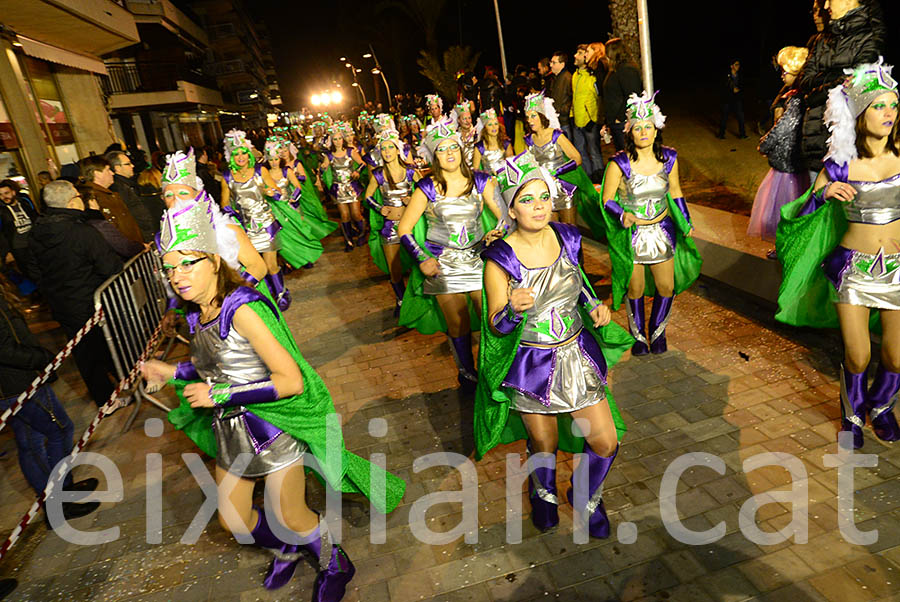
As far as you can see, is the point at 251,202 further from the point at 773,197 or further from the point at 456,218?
the point at 773,197

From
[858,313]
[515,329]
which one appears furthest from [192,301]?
[858,313]

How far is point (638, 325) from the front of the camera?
5.73 meters

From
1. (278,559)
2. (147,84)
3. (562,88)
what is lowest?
(278,559)

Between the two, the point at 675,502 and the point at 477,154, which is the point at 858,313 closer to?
the point at 675,502

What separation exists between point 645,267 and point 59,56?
16313 mm

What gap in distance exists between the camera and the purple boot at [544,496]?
352 centimetres

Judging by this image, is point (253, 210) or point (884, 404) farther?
point (253, 210)

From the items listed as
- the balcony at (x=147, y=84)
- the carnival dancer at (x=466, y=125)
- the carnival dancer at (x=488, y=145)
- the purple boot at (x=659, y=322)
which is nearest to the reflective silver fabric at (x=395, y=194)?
the carnival dancer at (x=488, y=145)

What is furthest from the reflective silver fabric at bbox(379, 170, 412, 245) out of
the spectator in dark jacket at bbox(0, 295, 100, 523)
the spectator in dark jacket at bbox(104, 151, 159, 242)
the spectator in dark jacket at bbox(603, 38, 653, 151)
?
the spectator in dark jacket at bbox(0, 295, 100, 523)

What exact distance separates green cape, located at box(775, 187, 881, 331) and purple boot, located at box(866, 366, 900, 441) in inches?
23.5

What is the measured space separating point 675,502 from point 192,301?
3.04m

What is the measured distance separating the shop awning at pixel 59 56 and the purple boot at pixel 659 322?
14.5m

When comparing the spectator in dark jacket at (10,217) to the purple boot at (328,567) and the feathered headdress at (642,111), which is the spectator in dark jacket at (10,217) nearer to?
the purple boot at (328,567)

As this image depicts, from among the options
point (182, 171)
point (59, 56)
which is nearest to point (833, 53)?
point (182, 171)
